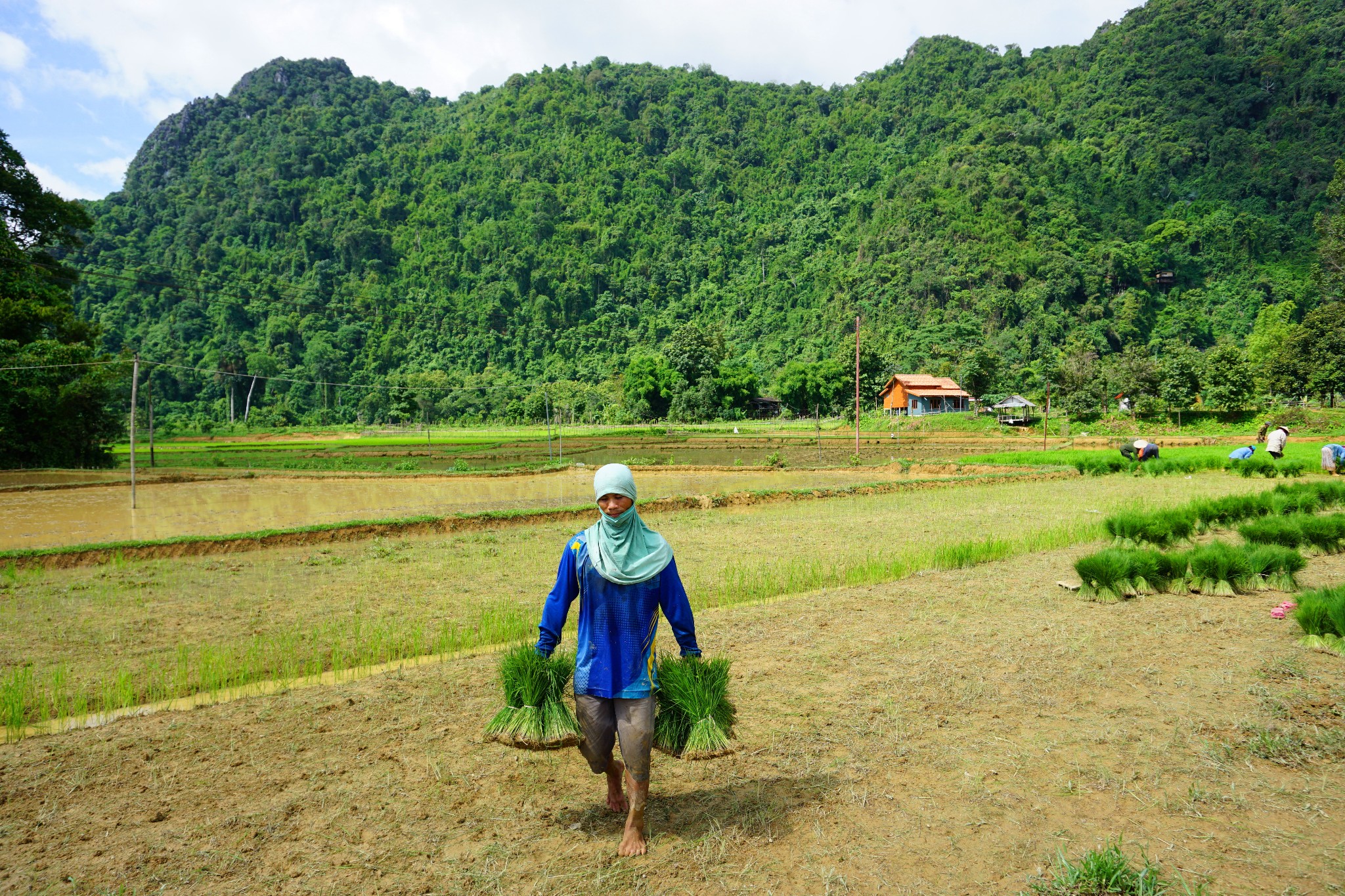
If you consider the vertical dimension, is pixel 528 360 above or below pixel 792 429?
above

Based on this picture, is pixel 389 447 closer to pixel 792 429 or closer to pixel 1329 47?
pixel 792 429

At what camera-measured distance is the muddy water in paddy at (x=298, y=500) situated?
56.2 ft

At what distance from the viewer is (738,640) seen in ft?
23.9

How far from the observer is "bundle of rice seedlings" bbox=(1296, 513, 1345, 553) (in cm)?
1052

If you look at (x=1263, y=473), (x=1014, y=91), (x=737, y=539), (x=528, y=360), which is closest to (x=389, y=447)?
(x=737, y=539)

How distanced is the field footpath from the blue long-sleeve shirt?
42.2 feet

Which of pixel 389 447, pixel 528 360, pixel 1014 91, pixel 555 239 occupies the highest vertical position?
pixel 1014 91

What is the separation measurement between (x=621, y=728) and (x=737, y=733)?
5.57 feet

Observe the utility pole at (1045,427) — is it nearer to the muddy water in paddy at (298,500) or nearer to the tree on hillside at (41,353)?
the muddy water in paddy at (298,500)

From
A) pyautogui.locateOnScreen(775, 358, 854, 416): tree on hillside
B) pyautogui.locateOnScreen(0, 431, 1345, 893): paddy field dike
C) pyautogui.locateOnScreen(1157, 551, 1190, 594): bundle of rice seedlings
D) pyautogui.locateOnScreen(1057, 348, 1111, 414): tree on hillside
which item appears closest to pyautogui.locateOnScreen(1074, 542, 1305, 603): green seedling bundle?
pyautogui.locateOnScreen(1157, 551, 1190, 594): bundle of rice seedlings

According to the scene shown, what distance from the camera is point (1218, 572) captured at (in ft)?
28.1

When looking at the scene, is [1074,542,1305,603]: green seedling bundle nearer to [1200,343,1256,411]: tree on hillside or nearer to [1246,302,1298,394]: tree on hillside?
[1200,343,1256,411]: tree on hillside

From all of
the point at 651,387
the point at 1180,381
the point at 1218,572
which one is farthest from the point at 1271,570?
the point at 651,387

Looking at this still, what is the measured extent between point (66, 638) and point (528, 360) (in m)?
107
